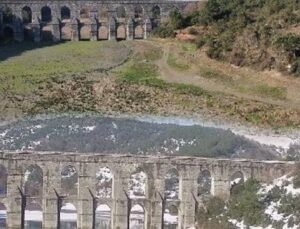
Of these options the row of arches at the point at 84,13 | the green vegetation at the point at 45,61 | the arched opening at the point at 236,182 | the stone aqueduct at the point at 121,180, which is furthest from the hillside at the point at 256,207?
the row of arches at the point at 84,13

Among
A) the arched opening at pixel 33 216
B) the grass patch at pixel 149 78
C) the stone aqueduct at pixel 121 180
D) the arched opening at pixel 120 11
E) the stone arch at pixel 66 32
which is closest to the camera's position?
the stone aqueduct at pixel 121 180

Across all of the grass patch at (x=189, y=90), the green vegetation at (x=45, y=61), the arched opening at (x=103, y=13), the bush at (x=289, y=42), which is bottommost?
the grass patch at (x=189, y=90)

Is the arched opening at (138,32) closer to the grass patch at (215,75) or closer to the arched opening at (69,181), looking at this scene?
the grass patch at (215,75)

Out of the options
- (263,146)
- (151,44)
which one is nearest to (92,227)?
(263,146)

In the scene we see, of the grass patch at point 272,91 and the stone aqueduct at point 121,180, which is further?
the grass patch at point 272,91

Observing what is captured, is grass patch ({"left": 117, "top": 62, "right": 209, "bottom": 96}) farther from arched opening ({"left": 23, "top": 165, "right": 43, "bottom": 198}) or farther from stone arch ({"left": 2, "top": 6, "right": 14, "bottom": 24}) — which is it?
arched opening ({"left": 23, "top": 165, "right": 43, "bottom": 198})

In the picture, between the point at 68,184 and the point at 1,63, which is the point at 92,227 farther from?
the point at 1,63

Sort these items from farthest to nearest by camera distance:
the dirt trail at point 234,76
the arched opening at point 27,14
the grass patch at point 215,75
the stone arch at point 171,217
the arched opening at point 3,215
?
the arched opening at point 27,14 → the grass patch at point 215,75 → the dirt trail at point 234,76 → the stone arch at point 171,217 → the arched opening at point 3,215
